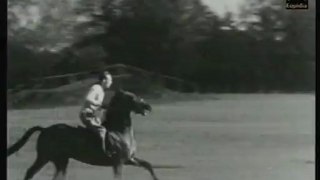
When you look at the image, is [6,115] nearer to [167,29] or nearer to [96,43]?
[96,43]

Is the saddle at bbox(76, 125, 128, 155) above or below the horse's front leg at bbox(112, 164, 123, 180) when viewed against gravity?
above

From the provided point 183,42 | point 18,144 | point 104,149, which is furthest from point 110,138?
point 183,42

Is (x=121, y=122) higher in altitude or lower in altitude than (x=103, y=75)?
lower

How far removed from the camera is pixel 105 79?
10.5ft

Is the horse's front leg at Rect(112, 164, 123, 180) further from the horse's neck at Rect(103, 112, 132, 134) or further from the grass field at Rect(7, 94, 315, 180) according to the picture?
the horse's neck at Rect(103, 112, 132, 134)

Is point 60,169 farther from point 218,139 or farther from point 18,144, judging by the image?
point 218,139

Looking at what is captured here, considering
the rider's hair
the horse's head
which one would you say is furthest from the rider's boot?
the rider's hair

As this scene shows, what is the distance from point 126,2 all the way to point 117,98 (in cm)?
42

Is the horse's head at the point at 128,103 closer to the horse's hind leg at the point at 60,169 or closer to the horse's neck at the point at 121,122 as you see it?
the horse's neck at the point at 121,122

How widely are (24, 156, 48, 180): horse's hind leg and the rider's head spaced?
1.39ft

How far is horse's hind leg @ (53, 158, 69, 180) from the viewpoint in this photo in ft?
10.5

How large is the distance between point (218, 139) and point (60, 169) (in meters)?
0.70

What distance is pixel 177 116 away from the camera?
321cm

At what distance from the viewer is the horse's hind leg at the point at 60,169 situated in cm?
320
